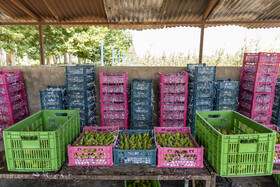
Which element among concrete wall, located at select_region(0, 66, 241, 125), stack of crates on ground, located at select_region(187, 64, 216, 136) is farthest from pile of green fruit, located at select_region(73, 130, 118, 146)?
concrete wall, located at select_region(0, 66, 241, 125)

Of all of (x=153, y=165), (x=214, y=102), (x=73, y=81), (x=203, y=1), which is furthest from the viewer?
(x=203, y=1)

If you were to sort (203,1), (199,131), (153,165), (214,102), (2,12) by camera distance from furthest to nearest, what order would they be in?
(2,12) → (203,1) → (214,102) → (199,131) → (153,165)

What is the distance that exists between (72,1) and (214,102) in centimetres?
590

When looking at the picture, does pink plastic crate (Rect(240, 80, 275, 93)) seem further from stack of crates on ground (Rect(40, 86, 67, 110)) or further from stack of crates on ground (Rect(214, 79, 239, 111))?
stack of crates on ground (Rect(40, 86, 67, 110))

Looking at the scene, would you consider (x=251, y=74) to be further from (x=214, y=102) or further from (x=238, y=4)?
(x=238, y=4)

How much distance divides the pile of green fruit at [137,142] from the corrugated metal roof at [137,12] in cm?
495

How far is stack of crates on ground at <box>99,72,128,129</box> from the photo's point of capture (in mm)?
5406

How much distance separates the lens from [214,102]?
6.05 metres

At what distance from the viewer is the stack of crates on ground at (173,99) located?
217 inches

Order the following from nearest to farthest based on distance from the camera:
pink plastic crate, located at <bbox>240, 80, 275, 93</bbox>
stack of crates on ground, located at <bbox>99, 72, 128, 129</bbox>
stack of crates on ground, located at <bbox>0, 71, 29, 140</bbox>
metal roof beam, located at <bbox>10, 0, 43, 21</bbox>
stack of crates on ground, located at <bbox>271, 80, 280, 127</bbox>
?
stack of crates on ground, located at <bbox>0, 71, 29, 140</bbox>
stack of crates on ground, located at <bbox>99, 72, 128, 129</bbox>
pink plastic crate, located at <bbox>240, 80, 275, 93</bbox>
stack of crates on ground, located at <bbox>271, 80, 280, 127</bbox>
metal roof beam, located at <bbox>10, 0, 43, 21</bbox>

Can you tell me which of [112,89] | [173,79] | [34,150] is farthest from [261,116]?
[34,150]

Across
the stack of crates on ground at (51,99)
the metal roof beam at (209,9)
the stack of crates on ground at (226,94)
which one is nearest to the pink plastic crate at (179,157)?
the stack of crates on ground at (226,94)

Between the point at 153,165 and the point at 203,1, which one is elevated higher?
the point at 203,1

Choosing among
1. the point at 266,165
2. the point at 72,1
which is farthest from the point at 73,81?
the point at 266,165
